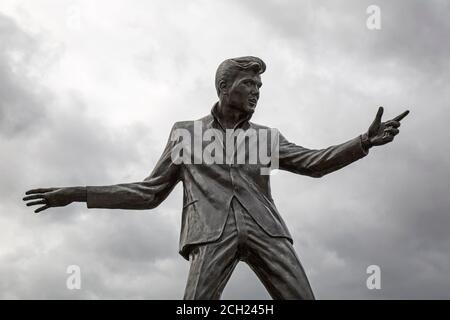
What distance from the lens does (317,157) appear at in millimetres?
9508

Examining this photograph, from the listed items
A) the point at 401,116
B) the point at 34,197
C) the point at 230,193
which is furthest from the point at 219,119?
the point at 34,197

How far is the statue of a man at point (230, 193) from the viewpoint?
883cm

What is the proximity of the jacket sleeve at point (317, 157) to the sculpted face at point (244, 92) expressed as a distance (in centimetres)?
69

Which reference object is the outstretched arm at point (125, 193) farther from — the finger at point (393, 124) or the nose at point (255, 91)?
the finger at point (393, 124)

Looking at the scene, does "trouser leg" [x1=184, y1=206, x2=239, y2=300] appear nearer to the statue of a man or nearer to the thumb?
the statue of a man

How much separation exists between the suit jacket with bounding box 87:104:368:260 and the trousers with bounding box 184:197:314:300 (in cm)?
10

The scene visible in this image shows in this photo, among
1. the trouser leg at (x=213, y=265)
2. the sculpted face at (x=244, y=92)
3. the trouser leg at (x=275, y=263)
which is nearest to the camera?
the trouser leg at (x=213, y=265)

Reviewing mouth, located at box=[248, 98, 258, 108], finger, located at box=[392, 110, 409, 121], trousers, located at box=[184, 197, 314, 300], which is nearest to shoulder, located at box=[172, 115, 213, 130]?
mouth, located at box=[248, 98, 258, 108]

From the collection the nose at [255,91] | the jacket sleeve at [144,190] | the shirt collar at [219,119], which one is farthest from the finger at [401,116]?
the jacket sleeve at [144,190]

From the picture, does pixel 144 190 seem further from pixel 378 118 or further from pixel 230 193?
pixel 378 118

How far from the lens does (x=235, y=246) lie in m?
8.94

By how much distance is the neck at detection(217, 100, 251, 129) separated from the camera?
9.82 meters

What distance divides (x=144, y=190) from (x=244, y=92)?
5.93 ft
